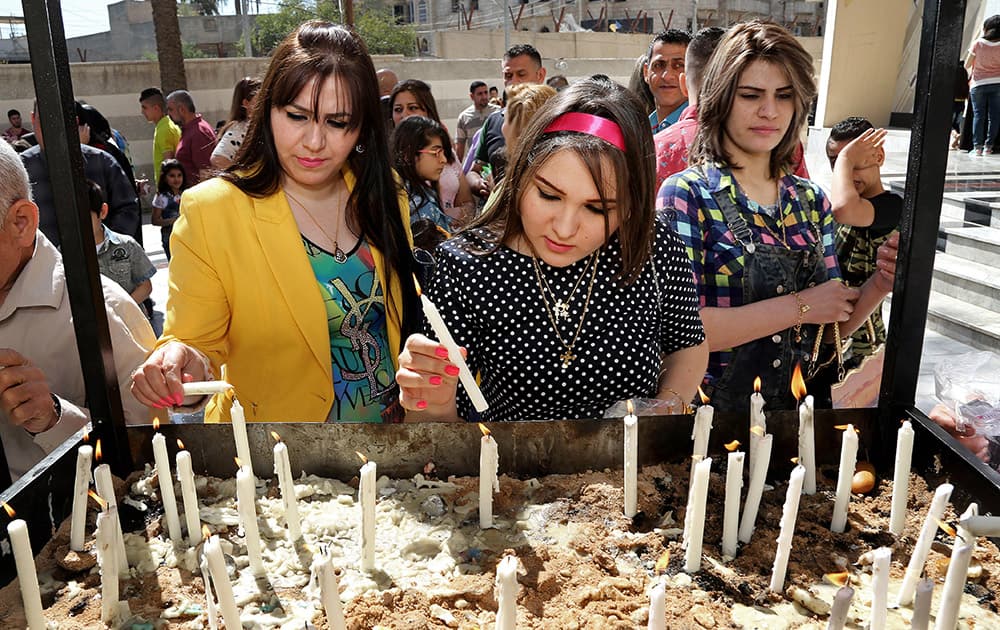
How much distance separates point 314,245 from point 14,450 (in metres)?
0.97

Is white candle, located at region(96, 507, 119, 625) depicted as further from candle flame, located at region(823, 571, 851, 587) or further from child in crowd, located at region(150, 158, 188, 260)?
child in crowd, located at region(150, 158, 188, 260)

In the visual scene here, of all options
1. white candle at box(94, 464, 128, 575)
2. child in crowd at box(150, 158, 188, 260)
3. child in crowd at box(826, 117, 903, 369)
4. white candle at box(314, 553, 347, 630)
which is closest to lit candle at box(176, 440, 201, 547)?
white candle at box(94, 464, 128, 575)

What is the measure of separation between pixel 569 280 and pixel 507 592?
1195 millimetres

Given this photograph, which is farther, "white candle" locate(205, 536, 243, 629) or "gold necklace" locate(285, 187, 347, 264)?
"gold necklace" locate(285, 187, 347, 264)

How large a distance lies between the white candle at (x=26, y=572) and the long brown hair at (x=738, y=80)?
2140 millimetres

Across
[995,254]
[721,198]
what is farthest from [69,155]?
[995,254]

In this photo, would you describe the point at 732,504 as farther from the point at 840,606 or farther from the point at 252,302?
the point at 252,302

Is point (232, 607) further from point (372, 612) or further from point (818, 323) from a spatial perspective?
point (818, 323)

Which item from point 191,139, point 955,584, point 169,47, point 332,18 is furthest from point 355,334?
point 332,18

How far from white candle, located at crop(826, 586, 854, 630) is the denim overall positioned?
1.59 meters

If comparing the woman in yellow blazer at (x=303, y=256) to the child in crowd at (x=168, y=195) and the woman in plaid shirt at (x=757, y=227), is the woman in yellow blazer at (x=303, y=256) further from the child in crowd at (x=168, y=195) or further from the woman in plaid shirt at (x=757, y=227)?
the child in crowd at (x=168, y=195)

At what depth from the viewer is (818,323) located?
2.42 meters

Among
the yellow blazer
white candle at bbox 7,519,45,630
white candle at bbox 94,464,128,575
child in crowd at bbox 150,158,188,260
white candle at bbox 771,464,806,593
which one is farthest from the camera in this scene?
child in crowd at bbox 150,158,188,260

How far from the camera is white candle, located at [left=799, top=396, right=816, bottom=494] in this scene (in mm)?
1418
